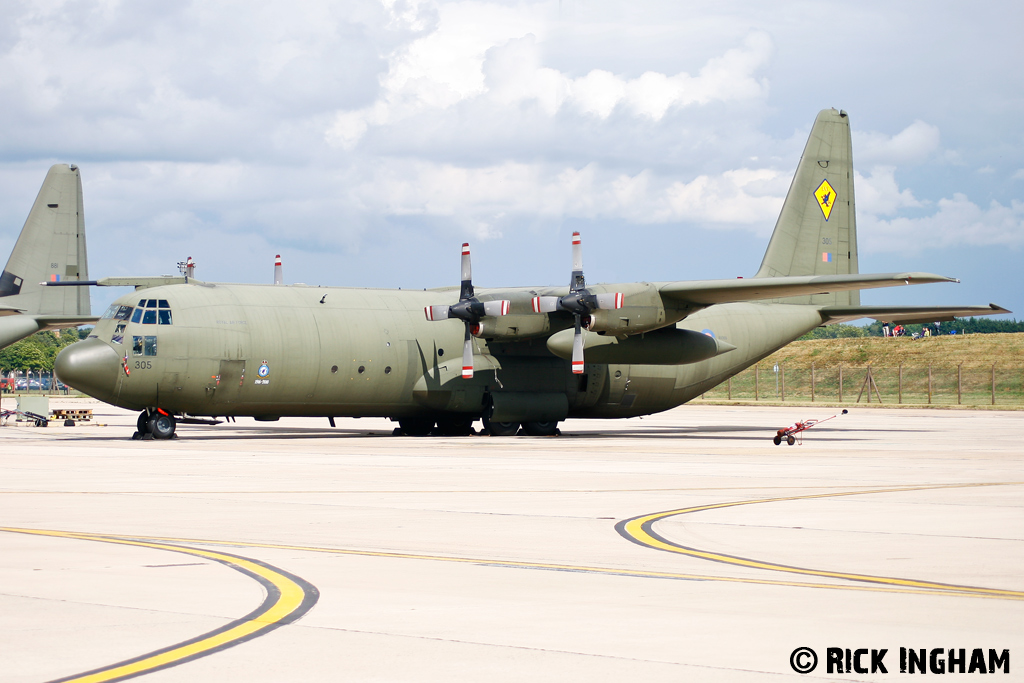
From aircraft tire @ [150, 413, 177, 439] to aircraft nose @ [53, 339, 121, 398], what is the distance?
153cm

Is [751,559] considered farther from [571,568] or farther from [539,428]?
[539,428]

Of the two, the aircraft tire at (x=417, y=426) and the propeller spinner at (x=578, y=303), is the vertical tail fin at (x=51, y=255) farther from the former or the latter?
the propeller spinner at (x=578, y=303)

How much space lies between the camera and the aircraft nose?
2953 cm

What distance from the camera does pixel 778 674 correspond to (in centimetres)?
599

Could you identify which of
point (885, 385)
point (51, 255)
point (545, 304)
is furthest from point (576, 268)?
point (885, 385)

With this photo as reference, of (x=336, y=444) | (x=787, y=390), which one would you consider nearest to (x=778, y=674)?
(x=336, y=444)

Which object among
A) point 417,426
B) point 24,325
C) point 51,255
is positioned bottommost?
point 417,426

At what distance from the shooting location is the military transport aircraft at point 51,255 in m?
41.6

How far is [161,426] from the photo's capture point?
1215 inches

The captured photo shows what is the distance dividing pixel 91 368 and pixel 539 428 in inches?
534

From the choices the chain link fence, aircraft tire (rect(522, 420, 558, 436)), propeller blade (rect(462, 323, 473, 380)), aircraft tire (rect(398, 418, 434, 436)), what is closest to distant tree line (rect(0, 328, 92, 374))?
the chain link fence

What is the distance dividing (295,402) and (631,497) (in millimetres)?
18279

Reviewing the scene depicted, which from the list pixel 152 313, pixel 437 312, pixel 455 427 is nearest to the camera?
pixel 152 313

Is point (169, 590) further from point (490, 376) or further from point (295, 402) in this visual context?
point (490, 376)
